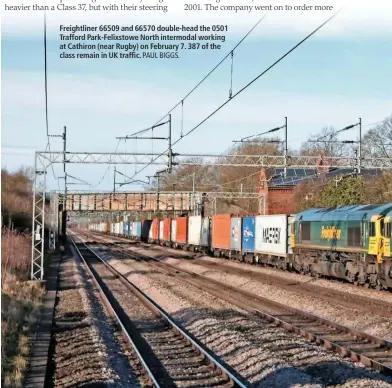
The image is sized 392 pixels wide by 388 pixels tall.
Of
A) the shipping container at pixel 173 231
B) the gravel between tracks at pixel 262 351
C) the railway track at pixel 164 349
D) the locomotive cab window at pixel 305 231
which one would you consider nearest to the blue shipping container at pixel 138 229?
the shipping container at pixel 173 231

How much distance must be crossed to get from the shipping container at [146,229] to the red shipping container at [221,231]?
1297 inches

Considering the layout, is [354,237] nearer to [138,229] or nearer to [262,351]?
[262,351]

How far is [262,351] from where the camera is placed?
12.2 m

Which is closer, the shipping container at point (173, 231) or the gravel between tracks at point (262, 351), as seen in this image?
the gravel between tracks at point (262, 351)

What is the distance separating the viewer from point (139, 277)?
102 feet

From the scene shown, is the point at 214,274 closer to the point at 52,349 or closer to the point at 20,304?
the point at 20,304

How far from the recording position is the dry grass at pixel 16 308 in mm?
11383

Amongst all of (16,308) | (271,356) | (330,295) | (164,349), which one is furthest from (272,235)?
(271,356)

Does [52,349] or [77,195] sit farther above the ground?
[77,195]

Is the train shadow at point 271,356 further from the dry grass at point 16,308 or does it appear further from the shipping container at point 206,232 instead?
the shipping container at point 206,232

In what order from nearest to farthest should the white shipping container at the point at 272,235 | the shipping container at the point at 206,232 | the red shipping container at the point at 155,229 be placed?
the white shipping container at the point at 272,235 → the shipping container at the point at 206,232 → the red shipping container at the point at 155,229

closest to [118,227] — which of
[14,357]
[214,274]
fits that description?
[214,274]

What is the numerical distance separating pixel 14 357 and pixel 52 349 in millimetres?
1296

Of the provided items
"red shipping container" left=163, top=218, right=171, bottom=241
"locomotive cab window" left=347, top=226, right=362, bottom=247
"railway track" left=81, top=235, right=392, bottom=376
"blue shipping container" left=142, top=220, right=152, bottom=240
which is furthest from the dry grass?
"blue shipping container" left=142, top=220, right=152, bottom=240
